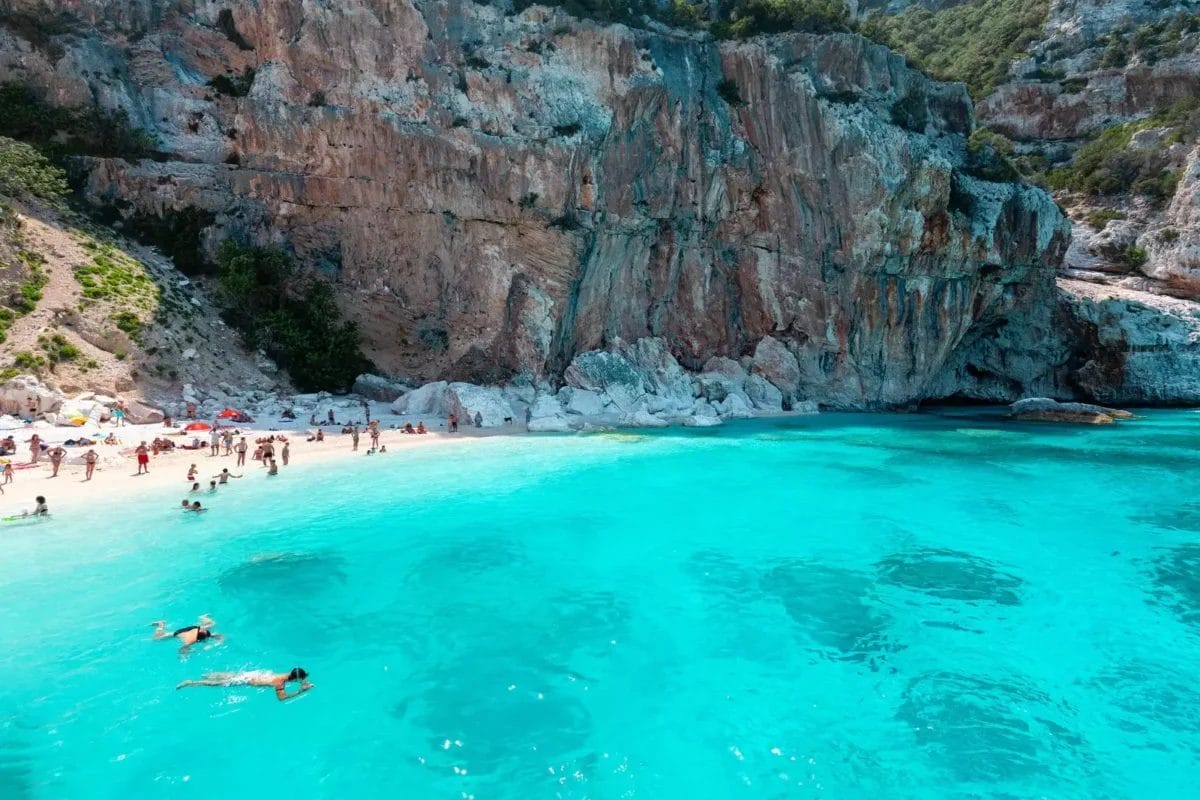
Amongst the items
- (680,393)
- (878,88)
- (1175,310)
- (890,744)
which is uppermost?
(878,88)

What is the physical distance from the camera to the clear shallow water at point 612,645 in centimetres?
590

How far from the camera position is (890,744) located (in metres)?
6.28

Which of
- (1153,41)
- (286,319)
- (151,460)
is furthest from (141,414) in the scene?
(1153,41)

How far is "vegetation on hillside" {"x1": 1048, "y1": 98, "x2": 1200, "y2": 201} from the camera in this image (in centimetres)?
4016

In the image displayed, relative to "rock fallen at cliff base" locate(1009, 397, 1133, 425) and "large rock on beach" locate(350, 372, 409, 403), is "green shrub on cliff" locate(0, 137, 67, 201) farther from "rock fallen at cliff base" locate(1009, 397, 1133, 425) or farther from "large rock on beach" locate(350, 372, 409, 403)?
"rock fallen at cliff base" locate(1009, 397, 1133, 425)

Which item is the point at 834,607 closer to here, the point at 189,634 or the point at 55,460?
the point at 189,634

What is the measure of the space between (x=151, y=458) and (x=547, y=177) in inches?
734

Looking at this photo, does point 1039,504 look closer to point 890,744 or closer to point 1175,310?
point 890,744

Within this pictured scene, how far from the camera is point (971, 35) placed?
60.0 metres

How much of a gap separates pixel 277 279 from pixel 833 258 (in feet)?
85.0

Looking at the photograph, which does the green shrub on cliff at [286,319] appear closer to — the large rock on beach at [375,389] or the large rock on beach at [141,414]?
the large rock on beach at [375,389]

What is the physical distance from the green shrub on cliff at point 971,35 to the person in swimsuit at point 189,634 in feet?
179

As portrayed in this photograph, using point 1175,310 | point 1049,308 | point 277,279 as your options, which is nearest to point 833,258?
point 1049,308

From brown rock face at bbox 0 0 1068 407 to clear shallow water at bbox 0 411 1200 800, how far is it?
16.0m
